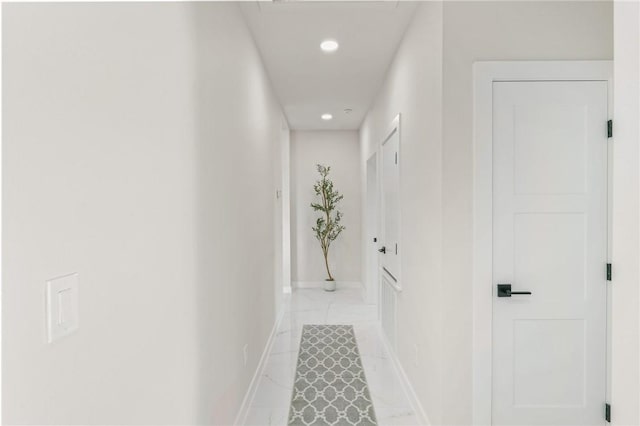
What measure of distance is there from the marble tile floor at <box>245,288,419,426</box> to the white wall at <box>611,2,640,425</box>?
5.71 feet

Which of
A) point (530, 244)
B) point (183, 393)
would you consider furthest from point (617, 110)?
point (183, 393)

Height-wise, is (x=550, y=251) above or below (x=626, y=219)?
below

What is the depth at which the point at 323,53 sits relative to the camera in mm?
3172

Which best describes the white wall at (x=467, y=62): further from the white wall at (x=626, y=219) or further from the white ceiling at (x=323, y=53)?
the white wall at (x=626, y=219)

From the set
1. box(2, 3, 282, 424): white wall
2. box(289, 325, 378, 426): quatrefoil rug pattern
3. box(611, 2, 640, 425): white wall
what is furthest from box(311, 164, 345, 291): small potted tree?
box(611, 2, 640, 425): white wall

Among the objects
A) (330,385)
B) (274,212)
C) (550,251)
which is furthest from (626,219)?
(274,212)

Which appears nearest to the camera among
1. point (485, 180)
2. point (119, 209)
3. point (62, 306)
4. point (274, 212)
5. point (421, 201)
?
point (62, 306)

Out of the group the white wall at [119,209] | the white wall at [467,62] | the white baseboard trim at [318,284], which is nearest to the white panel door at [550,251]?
the white wall at [467,62]

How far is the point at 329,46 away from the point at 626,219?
2670 millimetres

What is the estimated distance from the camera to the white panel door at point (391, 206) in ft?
10.1

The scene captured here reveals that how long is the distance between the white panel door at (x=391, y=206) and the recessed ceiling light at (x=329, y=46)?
843mm

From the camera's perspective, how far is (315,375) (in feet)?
9.77

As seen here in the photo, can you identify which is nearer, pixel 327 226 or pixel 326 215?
pixel 327 226

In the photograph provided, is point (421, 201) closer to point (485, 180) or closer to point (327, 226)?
point (485, 180)
